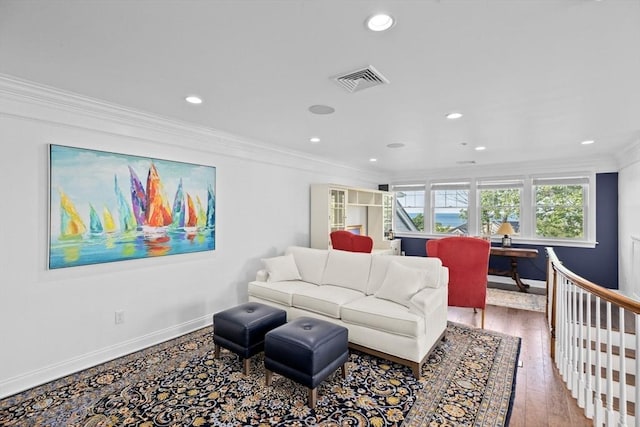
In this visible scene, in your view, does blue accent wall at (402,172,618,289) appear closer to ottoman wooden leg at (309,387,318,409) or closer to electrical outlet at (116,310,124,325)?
ottoman wooden leg at (309,387,318,409)

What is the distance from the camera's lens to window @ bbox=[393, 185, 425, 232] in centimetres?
740

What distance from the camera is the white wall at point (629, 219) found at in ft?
13.7

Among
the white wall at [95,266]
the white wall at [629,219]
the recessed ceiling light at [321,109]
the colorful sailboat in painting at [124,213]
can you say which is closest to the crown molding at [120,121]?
the white wall at [95,266]

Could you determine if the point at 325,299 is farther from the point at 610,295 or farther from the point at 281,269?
the point at 610,295

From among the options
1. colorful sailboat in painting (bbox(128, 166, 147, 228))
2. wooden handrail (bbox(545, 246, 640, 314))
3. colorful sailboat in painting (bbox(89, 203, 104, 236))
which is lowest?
wooden handrail (bbox(545, 246, 640, 314))

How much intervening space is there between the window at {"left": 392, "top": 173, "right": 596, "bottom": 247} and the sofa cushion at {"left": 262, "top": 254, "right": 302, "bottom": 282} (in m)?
4.44

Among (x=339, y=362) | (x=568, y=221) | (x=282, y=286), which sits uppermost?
(x=568, y=221)

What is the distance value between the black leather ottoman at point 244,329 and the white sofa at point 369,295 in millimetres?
523

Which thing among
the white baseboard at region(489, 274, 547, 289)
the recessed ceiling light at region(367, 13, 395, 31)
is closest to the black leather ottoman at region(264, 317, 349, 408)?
the recessed ceiling light at region(367, 13, 395, 31)

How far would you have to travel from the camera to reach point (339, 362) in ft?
8.05

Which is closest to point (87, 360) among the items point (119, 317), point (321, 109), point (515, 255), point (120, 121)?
point (119, 317)

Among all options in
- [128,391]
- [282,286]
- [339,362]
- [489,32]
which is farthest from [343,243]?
[489,32]

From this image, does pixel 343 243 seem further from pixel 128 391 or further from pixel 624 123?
pixel 624 123

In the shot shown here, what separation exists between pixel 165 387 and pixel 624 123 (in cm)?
523
